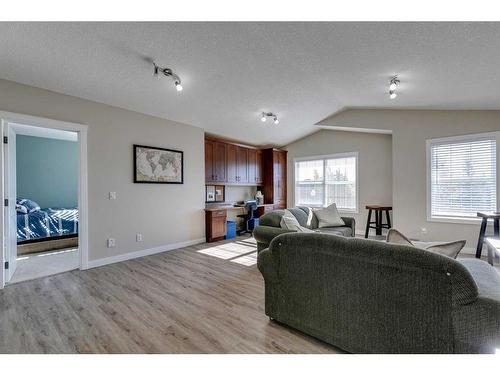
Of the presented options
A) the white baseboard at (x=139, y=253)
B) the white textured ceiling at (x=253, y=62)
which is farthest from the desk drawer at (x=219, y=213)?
the white textured ceiling at (x=253, y=62)

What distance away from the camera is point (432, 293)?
126 cm

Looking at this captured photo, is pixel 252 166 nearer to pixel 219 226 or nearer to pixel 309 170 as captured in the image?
pixel 309 170

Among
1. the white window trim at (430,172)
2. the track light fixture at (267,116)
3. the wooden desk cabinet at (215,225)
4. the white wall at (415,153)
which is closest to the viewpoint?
the white window trim at (430,172)

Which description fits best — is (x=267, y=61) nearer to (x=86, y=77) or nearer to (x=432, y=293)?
(x=86, y=77)

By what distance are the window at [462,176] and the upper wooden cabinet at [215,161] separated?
13.7 feet

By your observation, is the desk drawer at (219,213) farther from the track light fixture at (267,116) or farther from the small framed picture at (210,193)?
the track light fixture at (267,116)

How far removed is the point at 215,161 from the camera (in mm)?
5488

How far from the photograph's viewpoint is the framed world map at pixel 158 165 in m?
3.99

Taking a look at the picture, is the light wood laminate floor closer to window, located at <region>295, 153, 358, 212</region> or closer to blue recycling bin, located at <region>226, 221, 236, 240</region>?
blue recycling bin, located at <region>226, 221, 236, 240</region>

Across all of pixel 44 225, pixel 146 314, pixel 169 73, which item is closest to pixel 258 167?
pixel 169 73

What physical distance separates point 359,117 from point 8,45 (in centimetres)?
544

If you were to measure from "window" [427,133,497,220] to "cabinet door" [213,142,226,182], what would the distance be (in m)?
4.18

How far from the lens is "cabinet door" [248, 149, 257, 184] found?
6379 millimetres

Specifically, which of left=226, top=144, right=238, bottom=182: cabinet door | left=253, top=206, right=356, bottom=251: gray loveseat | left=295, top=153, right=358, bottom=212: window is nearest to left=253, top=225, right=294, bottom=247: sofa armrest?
left=253, top=206, right=356, bottom=251: gray loveseat
